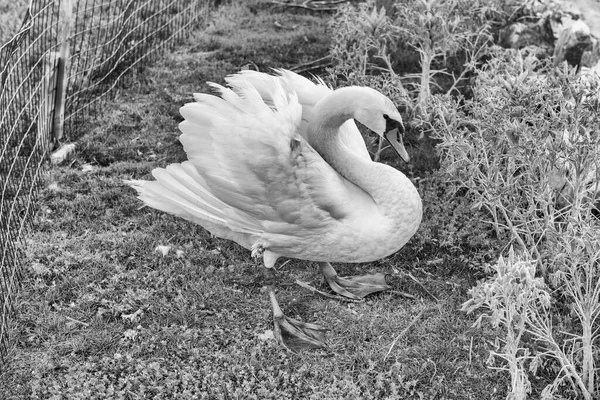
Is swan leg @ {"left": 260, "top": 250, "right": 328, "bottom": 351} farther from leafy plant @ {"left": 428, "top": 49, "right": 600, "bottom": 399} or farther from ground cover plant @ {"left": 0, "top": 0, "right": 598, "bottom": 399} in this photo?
leafy plant @ {"left": 428, "top": 49, "right": 600, "bottom": 399}

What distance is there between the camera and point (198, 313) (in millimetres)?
4594

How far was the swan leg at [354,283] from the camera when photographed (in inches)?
189

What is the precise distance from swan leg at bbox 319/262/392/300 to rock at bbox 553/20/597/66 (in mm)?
3059

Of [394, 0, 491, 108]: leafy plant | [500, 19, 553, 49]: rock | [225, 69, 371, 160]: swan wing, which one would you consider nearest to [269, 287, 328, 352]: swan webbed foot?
[225, 69, 371, 160]: swan wing

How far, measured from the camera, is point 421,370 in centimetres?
416

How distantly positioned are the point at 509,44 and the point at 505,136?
320 cm

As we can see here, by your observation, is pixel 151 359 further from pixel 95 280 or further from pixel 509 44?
pixel 509 44

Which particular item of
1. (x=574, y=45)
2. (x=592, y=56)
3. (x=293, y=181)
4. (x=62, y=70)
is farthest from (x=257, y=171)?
(x=592, y=56)

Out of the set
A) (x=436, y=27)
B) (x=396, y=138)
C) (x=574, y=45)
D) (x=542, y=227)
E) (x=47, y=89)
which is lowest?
(x=47, y=89)

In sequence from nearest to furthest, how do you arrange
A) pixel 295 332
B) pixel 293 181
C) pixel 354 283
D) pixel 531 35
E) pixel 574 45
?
1. pixel 293 181
2. pixel 295 332
3. pixel 354 283
4. pixel 574 45
5. pixel 531 35

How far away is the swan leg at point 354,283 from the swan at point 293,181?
1.30 ft

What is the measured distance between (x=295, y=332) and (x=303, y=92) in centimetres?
149

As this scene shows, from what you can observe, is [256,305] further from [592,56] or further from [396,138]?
[592,56]

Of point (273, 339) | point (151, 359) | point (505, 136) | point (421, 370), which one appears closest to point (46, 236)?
point (151, 359)
